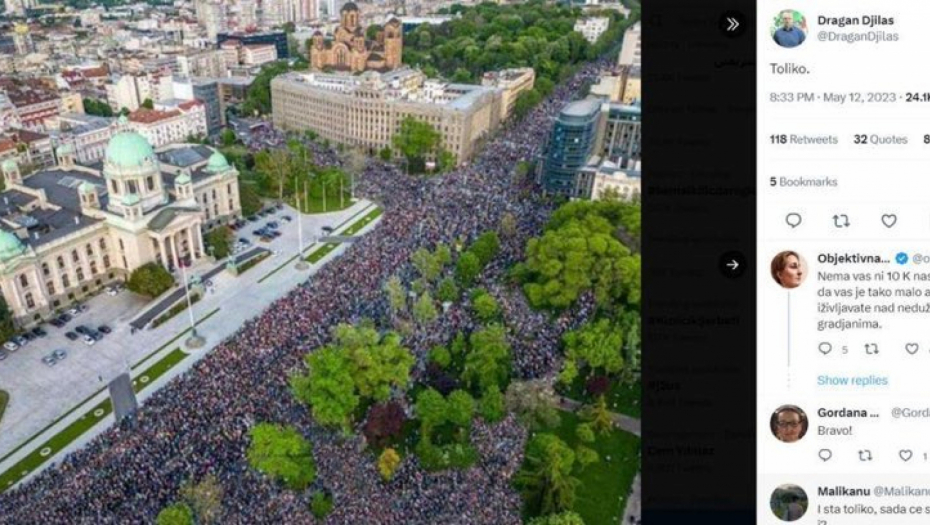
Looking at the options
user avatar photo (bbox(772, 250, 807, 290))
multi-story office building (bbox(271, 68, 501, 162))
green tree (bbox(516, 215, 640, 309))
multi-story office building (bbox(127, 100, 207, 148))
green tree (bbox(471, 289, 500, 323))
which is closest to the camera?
user avatar photo (bbox(772, 250, 807, 290))

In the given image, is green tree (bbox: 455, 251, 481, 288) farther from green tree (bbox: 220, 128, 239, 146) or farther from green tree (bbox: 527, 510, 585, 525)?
green tree (bbox: 220, 128, 239, 146)

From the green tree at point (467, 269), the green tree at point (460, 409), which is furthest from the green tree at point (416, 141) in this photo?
the green tree at point (460, 409)

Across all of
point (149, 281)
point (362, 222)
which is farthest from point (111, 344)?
point (362, 222)

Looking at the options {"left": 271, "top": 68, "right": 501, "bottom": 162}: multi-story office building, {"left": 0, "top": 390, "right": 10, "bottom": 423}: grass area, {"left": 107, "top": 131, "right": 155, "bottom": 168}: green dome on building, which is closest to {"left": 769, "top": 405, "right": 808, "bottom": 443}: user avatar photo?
{"left": 0, "top": 390, "right": 10, "bottom": 423}: grass area

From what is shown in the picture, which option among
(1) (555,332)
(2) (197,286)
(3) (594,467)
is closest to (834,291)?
(3) (594,467)

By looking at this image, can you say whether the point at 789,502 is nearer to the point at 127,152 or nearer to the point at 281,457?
the point at 281,457

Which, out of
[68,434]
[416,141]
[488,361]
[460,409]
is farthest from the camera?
[416,141]
